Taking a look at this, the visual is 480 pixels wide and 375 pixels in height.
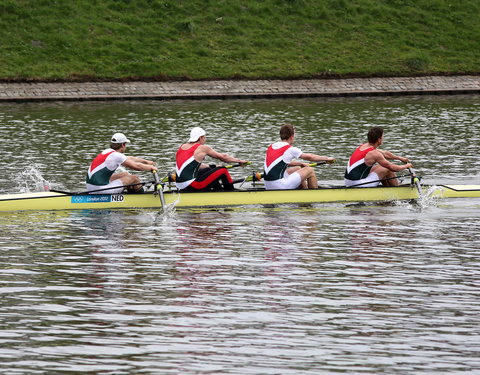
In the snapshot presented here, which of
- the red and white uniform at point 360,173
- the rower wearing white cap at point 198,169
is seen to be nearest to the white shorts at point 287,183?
the rower wearing white cap at point 198,169

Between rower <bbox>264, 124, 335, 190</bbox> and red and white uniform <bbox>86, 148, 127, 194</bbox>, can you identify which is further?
rower <bbox>264, 124, 335, 190</bbox>

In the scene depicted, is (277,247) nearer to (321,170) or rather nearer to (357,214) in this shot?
(357,214)

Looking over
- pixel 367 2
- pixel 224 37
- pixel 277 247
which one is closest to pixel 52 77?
pixel 224 37

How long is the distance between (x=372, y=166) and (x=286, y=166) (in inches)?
83.6

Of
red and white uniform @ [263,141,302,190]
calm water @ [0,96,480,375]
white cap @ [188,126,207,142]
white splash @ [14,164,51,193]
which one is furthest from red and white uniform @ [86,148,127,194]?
red and white uniform @ [263,141,302,190]

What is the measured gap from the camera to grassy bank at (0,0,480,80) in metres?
52.0

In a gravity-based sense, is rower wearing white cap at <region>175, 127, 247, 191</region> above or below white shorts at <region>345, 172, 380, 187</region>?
above

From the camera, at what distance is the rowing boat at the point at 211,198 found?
72.9 feet

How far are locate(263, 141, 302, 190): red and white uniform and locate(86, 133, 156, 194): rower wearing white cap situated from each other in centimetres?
259

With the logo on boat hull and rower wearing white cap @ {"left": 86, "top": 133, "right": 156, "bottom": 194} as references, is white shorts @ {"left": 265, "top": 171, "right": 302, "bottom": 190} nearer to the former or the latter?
rower wearing white cap @ {"left": 86, "top": 133, "right": 156, "bottom": 194}

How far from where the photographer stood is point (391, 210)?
22438 millimetres

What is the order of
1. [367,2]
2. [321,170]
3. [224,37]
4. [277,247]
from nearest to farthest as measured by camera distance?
[277,247]
[321,170]
[224,37]
[367,2]

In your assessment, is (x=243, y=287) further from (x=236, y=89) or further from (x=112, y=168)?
(x=236, y=89)

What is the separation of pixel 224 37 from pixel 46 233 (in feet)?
126
